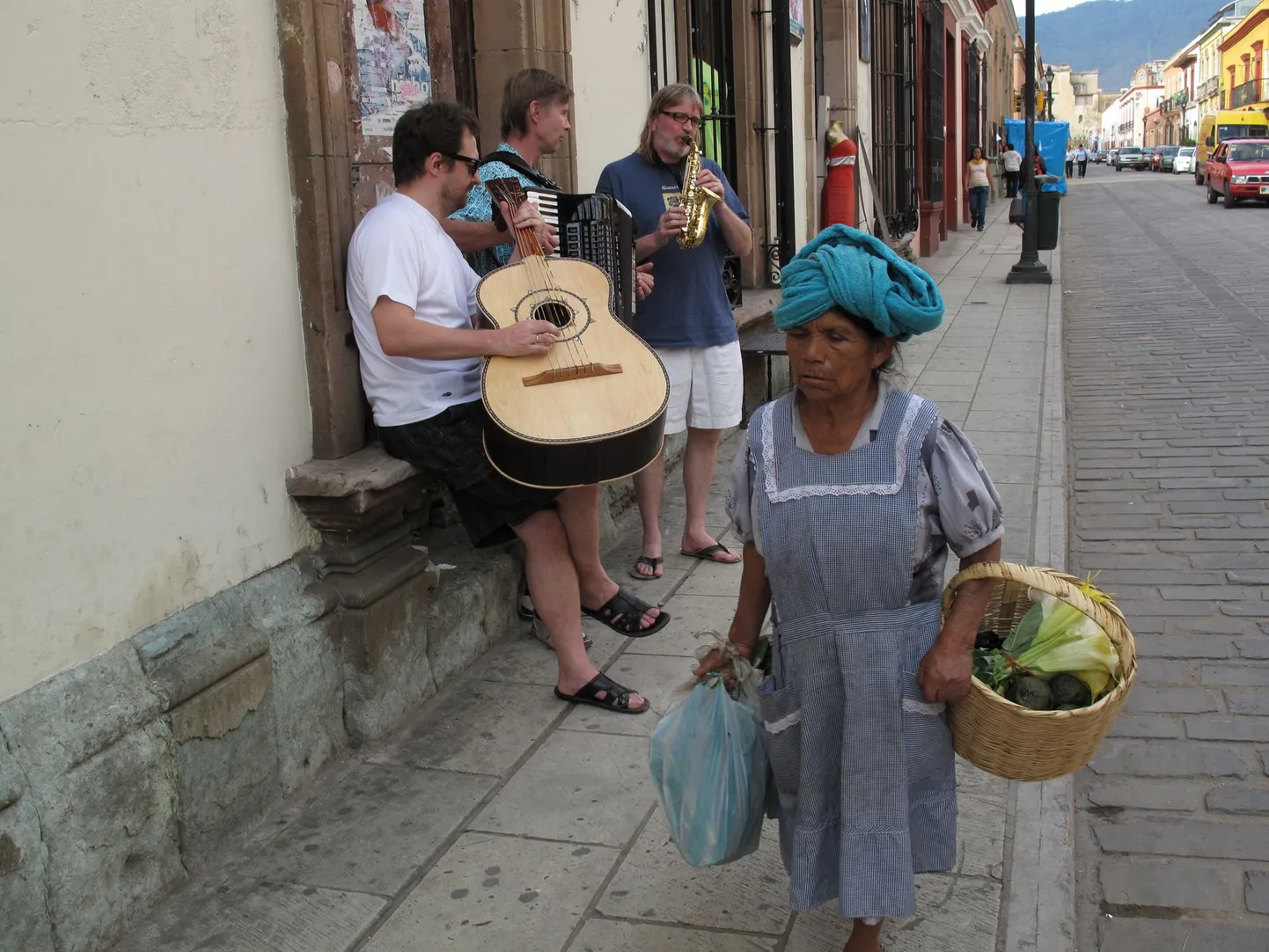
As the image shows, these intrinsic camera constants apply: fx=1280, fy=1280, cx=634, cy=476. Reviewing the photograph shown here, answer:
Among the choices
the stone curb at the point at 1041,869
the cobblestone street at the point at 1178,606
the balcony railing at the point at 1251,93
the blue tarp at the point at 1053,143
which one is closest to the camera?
the stone curb at the point at 1041,869

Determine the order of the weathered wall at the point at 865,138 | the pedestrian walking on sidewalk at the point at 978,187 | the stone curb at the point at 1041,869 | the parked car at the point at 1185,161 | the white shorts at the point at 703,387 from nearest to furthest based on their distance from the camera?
1. the stone curb at the point at 1041,869
2. the white shorts at the point at 703,387
3. the weathered wall at the point at 865,138
4. the pedestrian walking on sidewalk at the point at 978,187
5. the parked car at the point at 1185,161

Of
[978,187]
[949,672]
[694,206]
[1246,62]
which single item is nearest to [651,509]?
[694,206]

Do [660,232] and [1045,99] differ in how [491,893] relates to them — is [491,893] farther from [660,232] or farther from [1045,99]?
[1045,99]

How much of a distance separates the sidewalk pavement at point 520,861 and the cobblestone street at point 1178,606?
0.36 m

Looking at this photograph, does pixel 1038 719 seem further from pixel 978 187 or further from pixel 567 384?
pixel 978 187

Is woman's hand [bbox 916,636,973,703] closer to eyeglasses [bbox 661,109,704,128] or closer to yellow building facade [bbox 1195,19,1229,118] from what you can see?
eyeglasses [bbox 661,109,704,128]

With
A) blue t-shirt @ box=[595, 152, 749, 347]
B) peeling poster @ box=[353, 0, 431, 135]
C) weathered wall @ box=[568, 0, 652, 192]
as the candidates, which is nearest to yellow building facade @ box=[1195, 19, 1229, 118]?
weathered wall @ box=[568, 0, 652, 192]

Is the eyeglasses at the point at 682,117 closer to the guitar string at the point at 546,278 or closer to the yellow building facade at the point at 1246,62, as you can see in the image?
the guitar string at the point at 546,278

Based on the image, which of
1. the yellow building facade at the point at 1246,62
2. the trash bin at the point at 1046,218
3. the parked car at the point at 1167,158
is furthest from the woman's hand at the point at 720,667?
the yellow building facade at the point at 1246,62

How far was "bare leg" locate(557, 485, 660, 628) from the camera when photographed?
4.27 metres

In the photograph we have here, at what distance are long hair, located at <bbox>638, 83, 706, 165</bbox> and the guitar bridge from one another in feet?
5.33

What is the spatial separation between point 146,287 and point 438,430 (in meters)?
1.03

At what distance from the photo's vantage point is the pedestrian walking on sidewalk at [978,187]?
1025 inches

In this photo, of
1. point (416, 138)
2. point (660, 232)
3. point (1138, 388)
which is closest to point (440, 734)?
point (416, 138)
